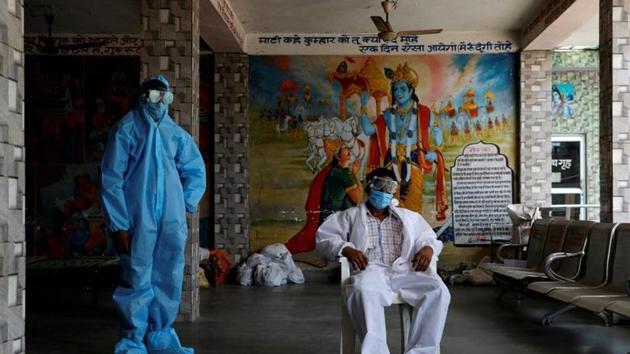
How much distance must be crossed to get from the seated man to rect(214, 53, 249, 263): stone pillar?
246 inches

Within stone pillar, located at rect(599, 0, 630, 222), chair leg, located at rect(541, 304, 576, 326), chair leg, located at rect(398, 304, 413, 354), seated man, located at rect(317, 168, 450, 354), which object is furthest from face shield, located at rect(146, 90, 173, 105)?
stone pillar, located at rect(599, 0, 630, 222)

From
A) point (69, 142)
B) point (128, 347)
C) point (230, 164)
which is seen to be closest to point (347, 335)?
point (128, 347)

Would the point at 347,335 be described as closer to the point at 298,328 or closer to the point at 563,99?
the point at 298,328

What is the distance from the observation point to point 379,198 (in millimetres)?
4660

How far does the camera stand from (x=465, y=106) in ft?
35.8

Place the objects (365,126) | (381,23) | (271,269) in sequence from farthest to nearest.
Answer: (365,126), (271,269), (381,23)

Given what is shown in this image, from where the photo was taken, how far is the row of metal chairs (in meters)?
5.18

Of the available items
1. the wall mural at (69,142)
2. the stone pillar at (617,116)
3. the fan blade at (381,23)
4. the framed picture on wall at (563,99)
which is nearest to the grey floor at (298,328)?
the stone pillar at (617,116)

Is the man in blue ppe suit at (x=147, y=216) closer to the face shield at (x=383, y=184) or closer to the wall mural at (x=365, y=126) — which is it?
the face shield at (x=383, y=184)

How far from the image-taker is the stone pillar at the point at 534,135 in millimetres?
10680

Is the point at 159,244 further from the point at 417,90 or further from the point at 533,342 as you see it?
the point at 417,90

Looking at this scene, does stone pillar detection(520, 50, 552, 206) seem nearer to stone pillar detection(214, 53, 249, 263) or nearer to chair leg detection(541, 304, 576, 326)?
stone pillar detection(214, 53, 249, 263)

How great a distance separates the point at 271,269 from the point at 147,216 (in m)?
5.56

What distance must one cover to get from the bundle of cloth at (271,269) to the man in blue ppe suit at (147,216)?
516cm
